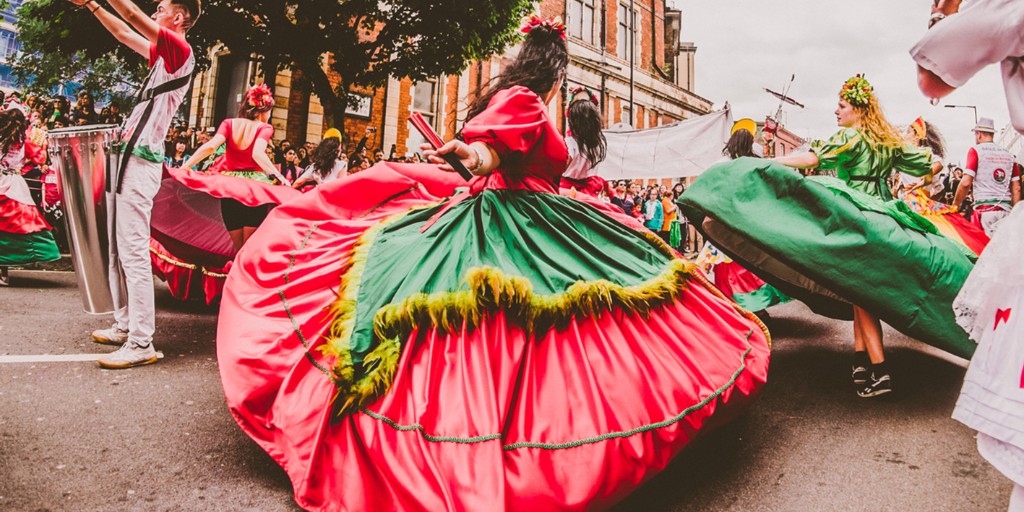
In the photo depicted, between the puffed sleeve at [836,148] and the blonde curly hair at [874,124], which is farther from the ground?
the blonde curly hair at [874,124]

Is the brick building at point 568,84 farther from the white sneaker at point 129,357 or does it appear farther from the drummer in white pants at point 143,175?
the white sneaker at point 129,357

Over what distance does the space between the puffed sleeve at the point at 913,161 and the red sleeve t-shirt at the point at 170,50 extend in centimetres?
465

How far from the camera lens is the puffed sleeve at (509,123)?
2385mm

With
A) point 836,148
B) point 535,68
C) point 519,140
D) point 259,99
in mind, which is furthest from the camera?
point 259,99

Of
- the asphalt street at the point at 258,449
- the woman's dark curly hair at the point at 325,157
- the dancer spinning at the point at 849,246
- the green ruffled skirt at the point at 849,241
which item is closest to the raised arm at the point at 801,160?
the dancer spinning at the point at 849,246

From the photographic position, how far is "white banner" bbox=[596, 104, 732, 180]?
35.9 ft

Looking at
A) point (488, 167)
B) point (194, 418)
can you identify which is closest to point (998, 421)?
point (488, 167)

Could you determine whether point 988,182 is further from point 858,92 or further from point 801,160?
point 801,160

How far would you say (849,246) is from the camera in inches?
119

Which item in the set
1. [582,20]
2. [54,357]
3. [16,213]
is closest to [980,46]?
[54,357]

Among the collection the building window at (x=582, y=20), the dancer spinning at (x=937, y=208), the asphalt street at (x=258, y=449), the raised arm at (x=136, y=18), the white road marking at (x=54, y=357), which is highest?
the building window at (x=582, y=20)

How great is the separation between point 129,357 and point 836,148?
4.64m

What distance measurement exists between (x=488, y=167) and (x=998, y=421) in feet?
5.78

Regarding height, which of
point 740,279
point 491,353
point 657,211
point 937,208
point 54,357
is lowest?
point 54,357
